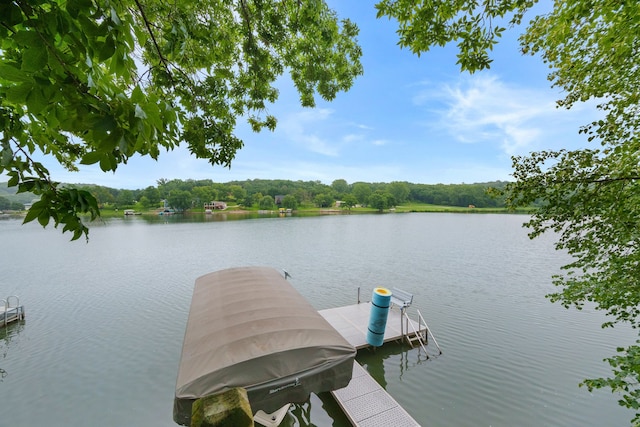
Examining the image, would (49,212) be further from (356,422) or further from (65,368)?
(65,368)

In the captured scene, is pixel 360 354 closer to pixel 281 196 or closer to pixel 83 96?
pixel 83 96

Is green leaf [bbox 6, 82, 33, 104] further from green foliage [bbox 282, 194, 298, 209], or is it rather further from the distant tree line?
green foliage [bbox 282, 194, 298, 209]

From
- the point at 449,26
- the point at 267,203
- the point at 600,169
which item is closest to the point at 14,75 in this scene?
the point at 449,26

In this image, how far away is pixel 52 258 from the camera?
80.0 ft

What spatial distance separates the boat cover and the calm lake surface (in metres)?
3.14

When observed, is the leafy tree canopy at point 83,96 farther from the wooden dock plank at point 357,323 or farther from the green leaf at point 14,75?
the wooden dock plank at point 357,323

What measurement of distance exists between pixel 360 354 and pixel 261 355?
Answer: 608cm

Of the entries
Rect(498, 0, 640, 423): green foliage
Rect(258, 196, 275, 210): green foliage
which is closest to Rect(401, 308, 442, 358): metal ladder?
Rect(498, 0, 640, 423): green foliage

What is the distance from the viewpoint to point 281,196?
11669 centimetres

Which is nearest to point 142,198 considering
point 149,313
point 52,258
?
point 52,258

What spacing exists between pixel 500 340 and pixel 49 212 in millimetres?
13543

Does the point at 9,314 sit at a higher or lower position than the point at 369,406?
lower

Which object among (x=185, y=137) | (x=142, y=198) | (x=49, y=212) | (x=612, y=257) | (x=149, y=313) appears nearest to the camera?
(x=49, y=212)

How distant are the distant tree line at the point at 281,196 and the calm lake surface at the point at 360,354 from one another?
78983 millimetres
